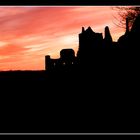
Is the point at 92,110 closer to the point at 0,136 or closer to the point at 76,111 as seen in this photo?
the point at 76,111

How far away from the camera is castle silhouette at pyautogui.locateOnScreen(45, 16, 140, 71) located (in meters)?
9.84

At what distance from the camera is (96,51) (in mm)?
10227

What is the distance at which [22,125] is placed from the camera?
7.74 meters

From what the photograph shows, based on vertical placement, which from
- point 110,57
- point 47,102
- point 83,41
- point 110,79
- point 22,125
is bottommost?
point 22,125

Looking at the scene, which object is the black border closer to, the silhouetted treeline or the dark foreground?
the dark foreground

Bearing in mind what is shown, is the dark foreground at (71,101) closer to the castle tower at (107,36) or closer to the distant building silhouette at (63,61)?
the distant building silhouette at (63,61)

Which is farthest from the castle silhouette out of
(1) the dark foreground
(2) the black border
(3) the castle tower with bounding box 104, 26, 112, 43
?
(2) the black border

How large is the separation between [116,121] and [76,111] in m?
1.44

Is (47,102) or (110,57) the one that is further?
(110,57)

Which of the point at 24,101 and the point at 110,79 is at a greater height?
the point at 110,79
